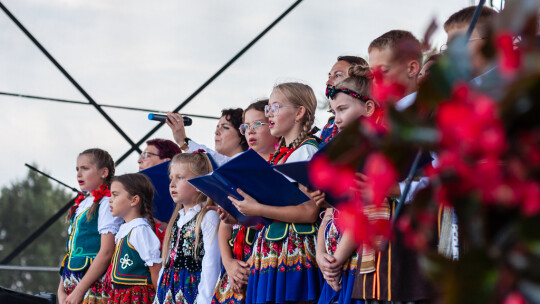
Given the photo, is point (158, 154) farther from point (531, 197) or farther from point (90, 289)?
point (531, 197)

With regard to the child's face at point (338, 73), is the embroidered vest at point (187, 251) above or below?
below

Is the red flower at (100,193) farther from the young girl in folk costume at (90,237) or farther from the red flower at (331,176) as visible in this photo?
the red flower at (331,176)

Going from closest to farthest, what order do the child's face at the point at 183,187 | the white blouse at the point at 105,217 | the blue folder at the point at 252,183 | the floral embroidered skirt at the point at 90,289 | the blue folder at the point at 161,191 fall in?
the blue folder at the point at 252,183, the child's face at the point at 183,187, the floral embroidered skirt at the point at 90,289, the white blouse at the point at 105,217, the blue folder at the point at 161,191

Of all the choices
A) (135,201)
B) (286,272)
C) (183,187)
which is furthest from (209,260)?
(135,201)

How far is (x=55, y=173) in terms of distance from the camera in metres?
6.03

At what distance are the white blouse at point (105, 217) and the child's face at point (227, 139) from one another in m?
0.67

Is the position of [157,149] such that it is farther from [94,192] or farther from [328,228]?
[328,228]

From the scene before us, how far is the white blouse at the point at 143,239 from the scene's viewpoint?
11.4 ft

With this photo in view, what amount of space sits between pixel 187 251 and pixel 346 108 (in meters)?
1.14

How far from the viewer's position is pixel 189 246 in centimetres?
322

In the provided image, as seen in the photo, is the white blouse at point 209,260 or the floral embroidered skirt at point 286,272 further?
the white blouse at point 209,260

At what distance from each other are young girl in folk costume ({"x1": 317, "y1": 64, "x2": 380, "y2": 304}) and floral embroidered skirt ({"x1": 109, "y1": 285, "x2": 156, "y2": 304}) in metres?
1.31

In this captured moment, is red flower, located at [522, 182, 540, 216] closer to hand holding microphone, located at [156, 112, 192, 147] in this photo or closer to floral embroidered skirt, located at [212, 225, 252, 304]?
floral embroidered skirt, located at [212, 225, 252, 304]

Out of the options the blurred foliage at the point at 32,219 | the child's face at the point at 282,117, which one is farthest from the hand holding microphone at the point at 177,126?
the blurred foliage at the point at 32,219
